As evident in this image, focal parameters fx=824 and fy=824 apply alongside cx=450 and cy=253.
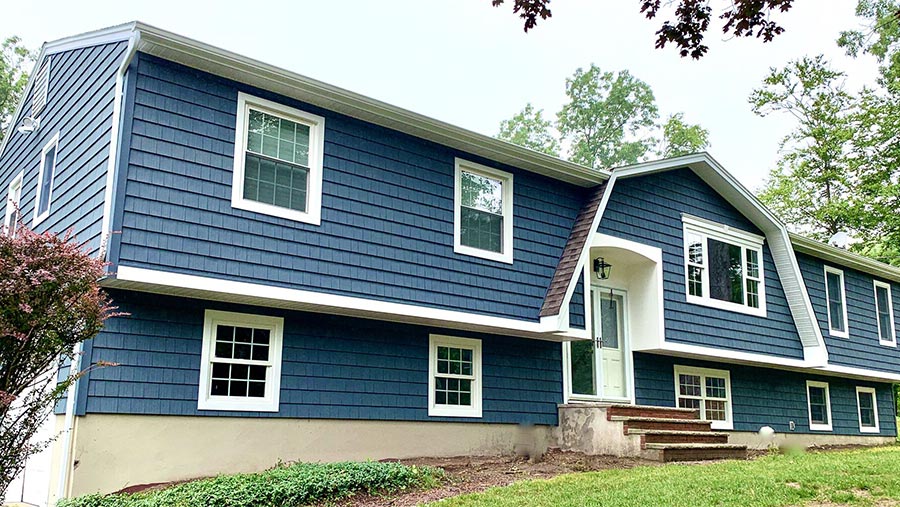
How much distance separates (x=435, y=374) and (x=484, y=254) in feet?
6.14

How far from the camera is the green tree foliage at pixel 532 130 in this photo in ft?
131

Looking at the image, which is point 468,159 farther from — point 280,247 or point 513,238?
point 280,247

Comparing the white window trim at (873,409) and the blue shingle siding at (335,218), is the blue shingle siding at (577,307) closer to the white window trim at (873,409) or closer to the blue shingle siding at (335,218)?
the blue shingle siding at (335,218)

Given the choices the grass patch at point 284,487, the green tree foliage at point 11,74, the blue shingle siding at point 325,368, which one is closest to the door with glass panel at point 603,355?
the blue shingle siding at point 325,368

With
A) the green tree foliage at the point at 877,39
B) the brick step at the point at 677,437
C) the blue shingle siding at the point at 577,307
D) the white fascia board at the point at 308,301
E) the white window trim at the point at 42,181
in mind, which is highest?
the green tree foliage at the point at 877,39

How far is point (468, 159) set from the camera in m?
12.1

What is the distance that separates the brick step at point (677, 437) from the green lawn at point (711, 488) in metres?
1.68

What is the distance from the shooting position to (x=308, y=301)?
982 cm

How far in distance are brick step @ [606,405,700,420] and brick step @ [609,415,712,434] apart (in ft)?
0.32

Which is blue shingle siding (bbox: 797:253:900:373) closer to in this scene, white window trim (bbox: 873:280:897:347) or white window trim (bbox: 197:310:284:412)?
white window trim (bbox: 873:280:897:347)

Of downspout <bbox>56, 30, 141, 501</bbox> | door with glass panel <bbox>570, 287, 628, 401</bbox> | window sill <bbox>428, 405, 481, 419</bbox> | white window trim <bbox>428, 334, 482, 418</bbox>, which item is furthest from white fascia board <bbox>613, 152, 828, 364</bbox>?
downspout <bbox>56, 30, 141, 501</bbox>

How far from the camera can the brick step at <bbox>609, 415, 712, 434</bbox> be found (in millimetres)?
12102

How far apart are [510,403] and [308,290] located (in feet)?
13.3

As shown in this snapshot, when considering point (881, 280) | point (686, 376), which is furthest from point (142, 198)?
point (881, 280)
